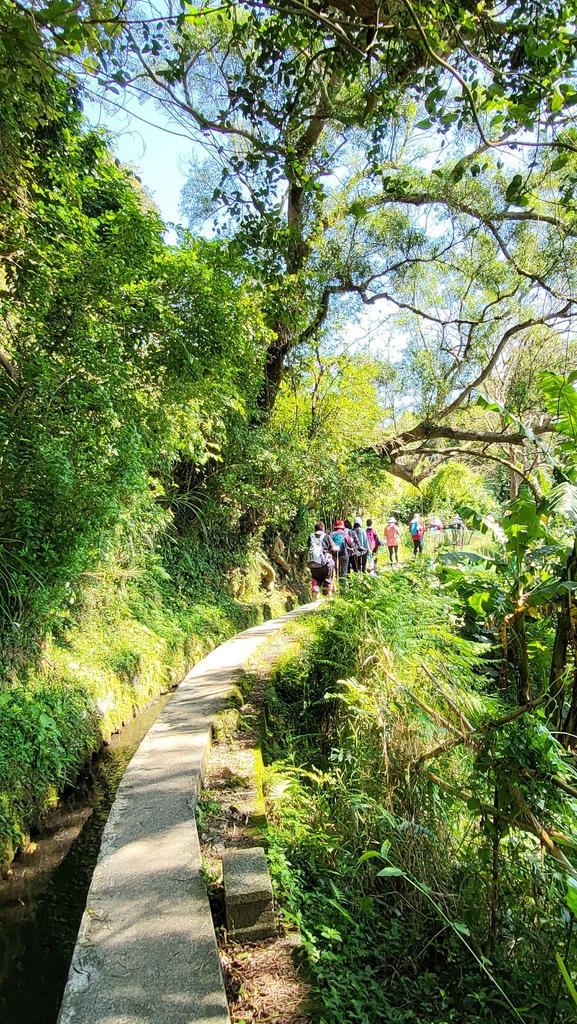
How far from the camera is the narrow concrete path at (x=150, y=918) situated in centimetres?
218

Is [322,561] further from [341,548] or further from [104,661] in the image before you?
[104,661]

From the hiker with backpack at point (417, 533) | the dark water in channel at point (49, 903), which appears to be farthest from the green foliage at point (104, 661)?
the hiker with backpack at point (417, 533)

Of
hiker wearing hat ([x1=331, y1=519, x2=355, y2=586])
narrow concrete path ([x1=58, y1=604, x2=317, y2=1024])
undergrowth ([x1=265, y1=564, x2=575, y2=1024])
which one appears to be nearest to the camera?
narrow concrete path ([x1=58, y1=604, x2=317, y2=1024])

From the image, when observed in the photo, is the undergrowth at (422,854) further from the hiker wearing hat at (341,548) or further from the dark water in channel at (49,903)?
the hiker wearing hat at (341,548)

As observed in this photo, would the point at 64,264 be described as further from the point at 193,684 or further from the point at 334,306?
the point at 334,306

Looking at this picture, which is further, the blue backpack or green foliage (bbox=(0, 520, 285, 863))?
the blue backpack

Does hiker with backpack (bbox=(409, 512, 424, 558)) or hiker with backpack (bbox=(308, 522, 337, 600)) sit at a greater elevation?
hiker with backpack (bbox=(409, 512, 424, 558))

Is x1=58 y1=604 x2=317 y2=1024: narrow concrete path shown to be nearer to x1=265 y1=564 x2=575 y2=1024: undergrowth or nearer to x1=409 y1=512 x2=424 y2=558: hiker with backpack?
x1=265 y1=564 x2=575 y2=1024: undergrowth

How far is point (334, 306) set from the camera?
13484mm

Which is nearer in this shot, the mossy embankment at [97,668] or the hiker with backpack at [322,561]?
the mossy embankment at [97,668]

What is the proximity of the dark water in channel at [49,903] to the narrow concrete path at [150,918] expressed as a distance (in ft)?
2.37

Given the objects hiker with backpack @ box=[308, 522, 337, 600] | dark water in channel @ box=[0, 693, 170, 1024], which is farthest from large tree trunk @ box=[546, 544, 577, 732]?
hiker with backpack @ box=[308, 522, 337, 600]

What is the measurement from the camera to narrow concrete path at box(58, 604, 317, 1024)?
218cm

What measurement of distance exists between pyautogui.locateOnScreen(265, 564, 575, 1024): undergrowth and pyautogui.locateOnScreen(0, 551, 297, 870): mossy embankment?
1.99 metres
